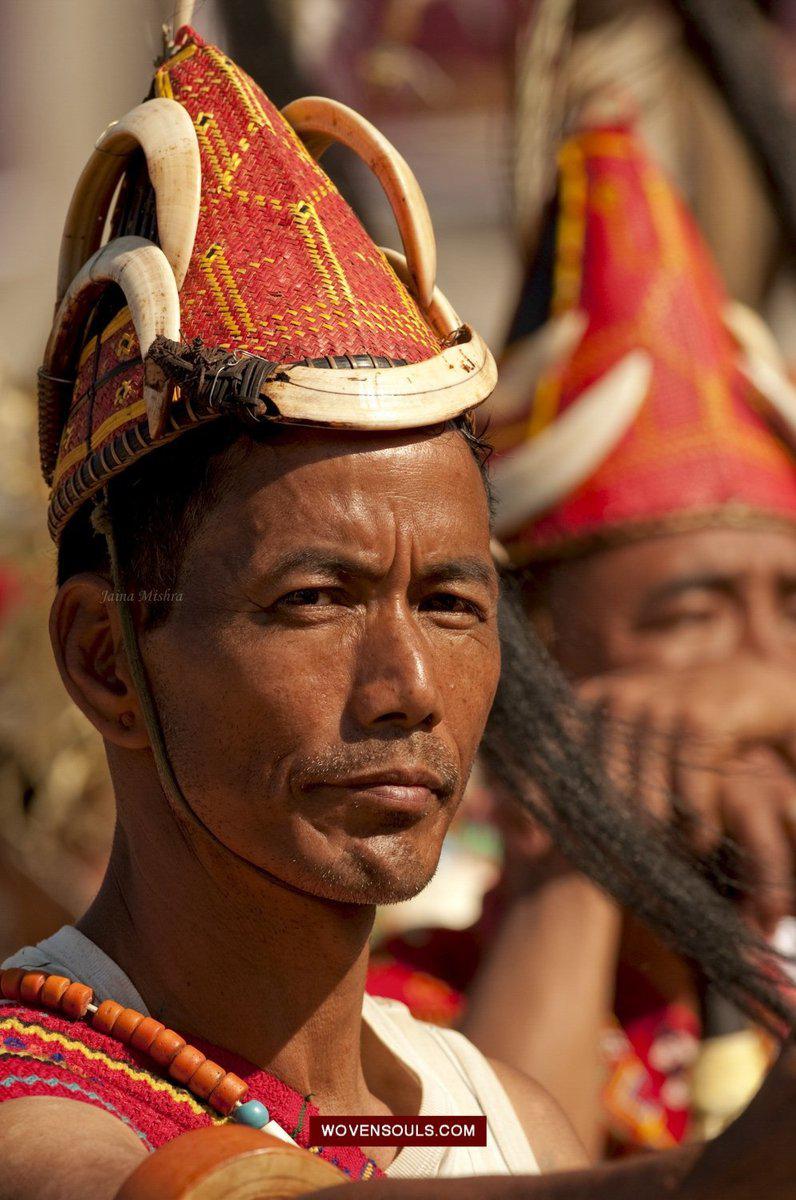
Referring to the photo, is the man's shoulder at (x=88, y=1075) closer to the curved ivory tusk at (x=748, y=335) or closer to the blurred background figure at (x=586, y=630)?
the blurred background figure at (x=586, y=630)

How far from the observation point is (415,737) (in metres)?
1.69

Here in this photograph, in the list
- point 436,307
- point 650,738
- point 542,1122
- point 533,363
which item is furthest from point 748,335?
point 542,1122

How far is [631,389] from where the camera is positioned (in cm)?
383

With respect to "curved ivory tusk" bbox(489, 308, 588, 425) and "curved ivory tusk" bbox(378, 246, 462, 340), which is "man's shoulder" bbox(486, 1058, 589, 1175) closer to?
"curved ivory tusk" bbox(378, 246, 462, 340)

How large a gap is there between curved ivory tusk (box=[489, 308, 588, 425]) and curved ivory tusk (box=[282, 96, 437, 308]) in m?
1.88

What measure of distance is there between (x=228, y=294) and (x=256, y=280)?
3 centimetres

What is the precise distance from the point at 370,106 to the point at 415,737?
4.67 meters

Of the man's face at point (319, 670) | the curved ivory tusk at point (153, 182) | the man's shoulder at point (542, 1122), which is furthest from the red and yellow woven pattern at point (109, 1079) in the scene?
the curved ivory tusk at point (153, 182)

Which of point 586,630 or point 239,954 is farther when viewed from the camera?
point 586,630

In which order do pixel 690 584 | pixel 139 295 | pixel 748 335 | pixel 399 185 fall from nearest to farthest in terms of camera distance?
1. pixel 139 295
2. pixel 399 185
3. pixel 690 584
4. pixel 748 335

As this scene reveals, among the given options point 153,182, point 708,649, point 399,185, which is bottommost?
point 708,649

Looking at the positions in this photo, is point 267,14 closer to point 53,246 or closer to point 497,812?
point 497,812

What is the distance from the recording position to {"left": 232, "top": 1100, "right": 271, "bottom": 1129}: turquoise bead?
169cm

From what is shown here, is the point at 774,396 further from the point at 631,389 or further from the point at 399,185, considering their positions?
the point at 399,185
